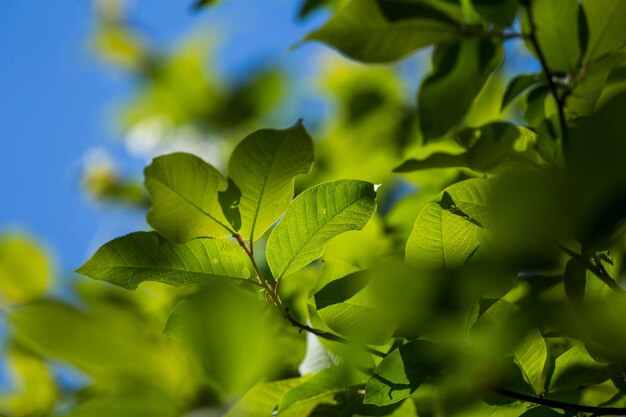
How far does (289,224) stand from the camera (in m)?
0.69

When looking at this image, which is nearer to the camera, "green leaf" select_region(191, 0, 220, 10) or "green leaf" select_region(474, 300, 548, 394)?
"green leaf" select_region(474, 300, 548, 394)

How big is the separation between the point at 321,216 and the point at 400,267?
0.35 m

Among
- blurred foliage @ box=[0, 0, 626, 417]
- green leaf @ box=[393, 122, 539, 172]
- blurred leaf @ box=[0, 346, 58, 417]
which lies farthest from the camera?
blurred leaf @ box=[0, 346, 58, 417]

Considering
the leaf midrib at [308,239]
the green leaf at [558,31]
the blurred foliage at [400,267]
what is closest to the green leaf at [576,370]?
the blurred foliage at [400,267]

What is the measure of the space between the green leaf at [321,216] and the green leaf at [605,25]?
0.40 m

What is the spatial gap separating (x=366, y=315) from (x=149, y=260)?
225 millimetres

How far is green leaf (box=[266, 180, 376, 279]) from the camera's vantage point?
2.20 feet

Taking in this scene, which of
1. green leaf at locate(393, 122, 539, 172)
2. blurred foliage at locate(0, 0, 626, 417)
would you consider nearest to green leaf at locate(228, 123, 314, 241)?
blurred foliage at locate(0, 0, 626, 417)

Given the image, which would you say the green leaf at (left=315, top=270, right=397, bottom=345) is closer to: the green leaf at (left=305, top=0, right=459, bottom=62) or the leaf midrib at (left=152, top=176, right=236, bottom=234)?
the leaf midrib at (left=152, top=176, right=236, bottom=234)

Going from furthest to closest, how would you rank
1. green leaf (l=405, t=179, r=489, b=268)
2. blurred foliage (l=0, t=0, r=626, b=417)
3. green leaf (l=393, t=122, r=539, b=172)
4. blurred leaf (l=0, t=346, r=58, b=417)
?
blurred leaf (l=0, t=346, r=58, b=417), green leaf (l=393, t=122, r=539, b=172), green leaf (l=405, t=179, r=489, b=268), blurred foliage (l=0, t=0, r=626, b=417)

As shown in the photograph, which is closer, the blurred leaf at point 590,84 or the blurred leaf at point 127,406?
the blurred leaf at point 127,406

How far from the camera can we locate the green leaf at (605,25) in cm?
85

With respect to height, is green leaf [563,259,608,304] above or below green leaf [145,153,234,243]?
below

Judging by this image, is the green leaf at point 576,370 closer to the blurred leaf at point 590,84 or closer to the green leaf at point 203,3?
the blurred leaf at point 590,84
